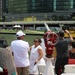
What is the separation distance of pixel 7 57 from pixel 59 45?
158 inches

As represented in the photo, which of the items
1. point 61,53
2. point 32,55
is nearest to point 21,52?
point 32,55

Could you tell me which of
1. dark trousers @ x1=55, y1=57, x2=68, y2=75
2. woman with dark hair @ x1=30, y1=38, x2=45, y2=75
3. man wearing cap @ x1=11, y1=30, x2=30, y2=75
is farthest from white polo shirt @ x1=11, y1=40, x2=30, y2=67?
dark trousers @ x1=55, y1=57, x2=68, y2=75

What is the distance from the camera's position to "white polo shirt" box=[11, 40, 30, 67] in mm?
7250

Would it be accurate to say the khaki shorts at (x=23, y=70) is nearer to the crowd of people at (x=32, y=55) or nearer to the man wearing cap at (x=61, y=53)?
the crowd of people at (x=32, y=55)

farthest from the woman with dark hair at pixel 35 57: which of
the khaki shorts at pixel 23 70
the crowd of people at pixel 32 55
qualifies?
the khaki shorts at pixel 23 70

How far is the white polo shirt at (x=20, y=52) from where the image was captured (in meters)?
7.25

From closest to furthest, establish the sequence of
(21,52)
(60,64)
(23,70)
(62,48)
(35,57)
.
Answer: (21,52) < (23,70) < (62,48) < (60,64) < (35,57)

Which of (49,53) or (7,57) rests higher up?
(7,57)

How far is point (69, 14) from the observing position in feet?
425

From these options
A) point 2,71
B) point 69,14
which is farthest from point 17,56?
point 69,14

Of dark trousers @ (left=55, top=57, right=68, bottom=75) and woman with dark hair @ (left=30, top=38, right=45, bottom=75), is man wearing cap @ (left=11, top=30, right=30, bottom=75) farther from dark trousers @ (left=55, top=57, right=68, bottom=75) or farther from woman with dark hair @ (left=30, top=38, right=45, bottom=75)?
dark trousers @ (left=55, top=57, right=68, bottom=75)

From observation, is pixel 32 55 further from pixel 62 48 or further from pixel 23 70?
pixel 62 48

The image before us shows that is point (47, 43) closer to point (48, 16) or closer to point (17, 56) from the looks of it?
point (17, 56)

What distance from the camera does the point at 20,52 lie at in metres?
7.28
